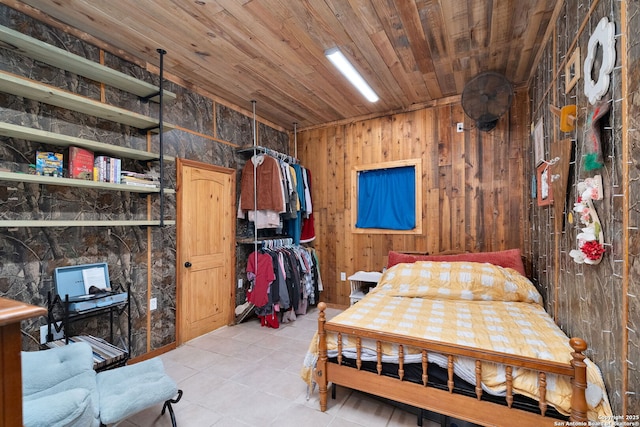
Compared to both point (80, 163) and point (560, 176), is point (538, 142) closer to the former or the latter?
point (560, 176)

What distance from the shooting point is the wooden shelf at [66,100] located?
183 centimetres

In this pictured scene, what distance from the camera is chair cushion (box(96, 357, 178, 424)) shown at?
148cm

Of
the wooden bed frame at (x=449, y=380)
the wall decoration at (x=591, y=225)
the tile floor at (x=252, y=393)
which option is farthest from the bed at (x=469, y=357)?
the wall decoration at (x=591, y=225)

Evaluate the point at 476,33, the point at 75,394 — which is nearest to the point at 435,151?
the point at 476,33

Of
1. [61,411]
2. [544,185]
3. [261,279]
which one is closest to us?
[61,411]

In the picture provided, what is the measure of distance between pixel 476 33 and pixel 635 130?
171cm

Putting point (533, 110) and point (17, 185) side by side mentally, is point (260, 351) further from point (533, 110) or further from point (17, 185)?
point (533, 110)

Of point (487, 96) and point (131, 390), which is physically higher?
point (487, 96)

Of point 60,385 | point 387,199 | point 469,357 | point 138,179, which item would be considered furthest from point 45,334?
point 387,199

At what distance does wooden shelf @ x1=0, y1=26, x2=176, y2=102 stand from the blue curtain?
2.66 meters

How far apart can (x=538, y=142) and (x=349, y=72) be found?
1.91 meters

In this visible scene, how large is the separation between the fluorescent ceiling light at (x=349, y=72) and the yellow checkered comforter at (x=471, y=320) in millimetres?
2060

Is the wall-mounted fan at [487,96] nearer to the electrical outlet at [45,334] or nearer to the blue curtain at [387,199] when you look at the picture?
the blue curtain at [387,199]

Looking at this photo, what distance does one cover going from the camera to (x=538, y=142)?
2605mm
